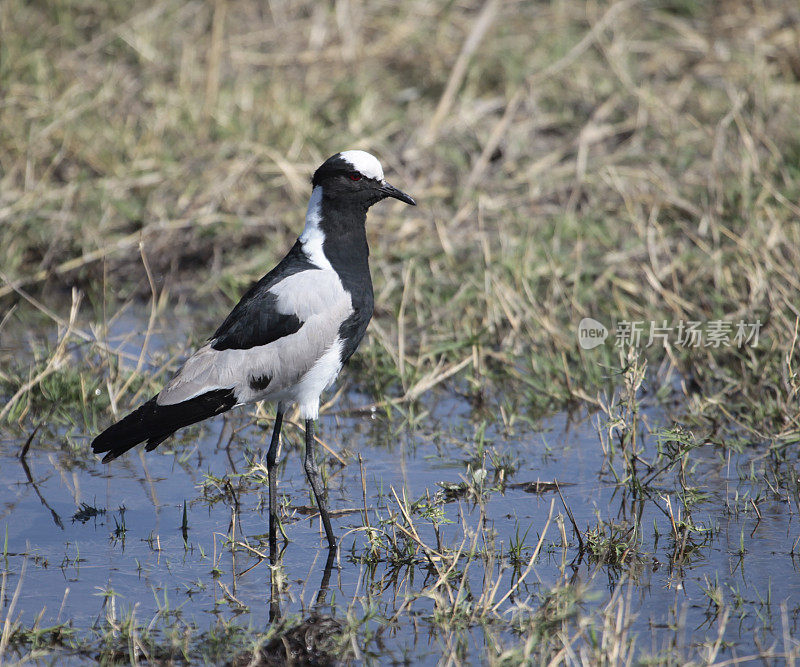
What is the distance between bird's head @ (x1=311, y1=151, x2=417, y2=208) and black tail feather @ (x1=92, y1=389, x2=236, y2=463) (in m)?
0.98

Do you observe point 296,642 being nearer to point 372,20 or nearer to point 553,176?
point 553,176

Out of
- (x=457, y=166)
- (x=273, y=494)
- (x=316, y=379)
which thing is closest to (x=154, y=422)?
(x=273, y=494)

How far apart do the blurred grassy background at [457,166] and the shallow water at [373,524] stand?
39 centimetres

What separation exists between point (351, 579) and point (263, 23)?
6.95m

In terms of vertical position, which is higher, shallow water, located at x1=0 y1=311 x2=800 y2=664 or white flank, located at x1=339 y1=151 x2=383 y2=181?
white flank, located at x1=339 y1=151 x2=383 y2=181

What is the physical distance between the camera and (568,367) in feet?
19.8

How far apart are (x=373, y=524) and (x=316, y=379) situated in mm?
631

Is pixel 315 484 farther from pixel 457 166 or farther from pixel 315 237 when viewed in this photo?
pixel 457 166

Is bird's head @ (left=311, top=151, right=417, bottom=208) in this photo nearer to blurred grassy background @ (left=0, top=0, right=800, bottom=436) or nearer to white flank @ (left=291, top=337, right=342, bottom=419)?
white flank @ (left=291, top=337, right=342, bottom=419)

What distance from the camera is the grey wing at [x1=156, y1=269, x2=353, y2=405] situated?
4.61m

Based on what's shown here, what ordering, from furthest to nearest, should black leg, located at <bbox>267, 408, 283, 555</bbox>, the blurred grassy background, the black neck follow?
1. the blurred grassy background
2. the black neck
3. black leg, located at <bbox>267, 408, 283, 555</bbox>

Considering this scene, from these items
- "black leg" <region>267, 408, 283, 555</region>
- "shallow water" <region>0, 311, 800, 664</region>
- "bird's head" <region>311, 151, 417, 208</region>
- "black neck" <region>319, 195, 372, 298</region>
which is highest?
"bird's head" <region>311, 151, 417, 208</region>

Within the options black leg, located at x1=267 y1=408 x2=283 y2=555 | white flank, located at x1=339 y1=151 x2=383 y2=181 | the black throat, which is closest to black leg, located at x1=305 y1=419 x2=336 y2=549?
black leg, located at x1=267 y1=408 x2=283 y2=555

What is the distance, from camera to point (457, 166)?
8.22 metres
